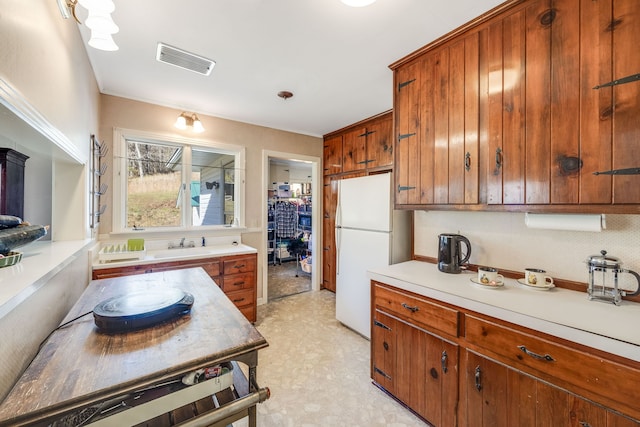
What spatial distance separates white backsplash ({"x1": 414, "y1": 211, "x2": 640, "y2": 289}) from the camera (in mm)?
1378

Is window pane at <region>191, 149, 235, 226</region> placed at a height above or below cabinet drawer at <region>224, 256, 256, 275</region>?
above

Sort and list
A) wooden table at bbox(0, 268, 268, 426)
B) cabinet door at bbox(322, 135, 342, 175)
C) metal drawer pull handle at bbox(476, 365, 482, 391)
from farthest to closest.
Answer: cabinet door at bbox(322, 135, 342, 175), metal drawer pull handle at bbox(476, 365, 482, 391), wooden table at bbox(0, 268, 268, 426)

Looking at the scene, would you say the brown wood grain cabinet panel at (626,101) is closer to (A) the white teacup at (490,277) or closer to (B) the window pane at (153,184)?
(A) the white teacup at (490,277)

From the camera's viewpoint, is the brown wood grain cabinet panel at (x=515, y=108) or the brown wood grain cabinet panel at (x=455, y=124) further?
the brown wood grain cabinet panel at (x=455, y=124)

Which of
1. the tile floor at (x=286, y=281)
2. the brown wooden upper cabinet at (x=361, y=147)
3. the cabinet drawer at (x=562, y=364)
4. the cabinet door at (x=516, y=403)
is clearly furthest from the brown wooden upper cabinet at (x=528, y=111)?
the tile floor at (x=286, y=281)

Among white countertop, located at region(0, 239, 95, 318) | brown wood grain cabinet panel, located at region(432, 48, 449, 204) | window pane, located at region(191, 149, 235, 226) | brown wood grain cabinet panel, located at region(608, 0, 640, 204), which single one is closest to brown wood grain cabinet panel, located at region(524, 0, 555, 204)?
brown wood grain cabinet panel, located at region(608, 0, 640, 204)

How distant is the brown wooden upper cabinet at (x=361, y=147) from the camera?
330cm

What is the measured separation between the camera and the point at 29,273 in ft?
3.04

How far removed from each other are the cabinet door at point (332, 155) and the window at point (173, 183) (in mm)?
1372

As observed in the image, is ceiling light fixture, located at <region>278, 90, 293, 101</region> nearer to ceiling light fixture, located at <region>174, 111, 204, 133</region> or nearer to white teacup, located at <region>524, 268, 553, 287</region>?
ceiling light fixture, located at <region>174, 111, 204, 133</region>

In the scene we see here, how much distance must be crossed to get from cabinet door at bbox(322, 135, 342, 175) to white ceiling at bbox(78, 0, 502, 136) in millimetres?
1037

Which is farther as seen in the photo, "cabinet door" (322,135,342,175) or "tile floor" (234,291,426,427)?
"cabinet door" (322,135,342,175)

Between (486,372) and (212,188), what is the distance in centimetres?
335

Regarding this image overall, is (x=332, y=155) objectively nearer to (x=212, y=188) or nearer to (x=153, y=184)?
(x=212, y=188)
